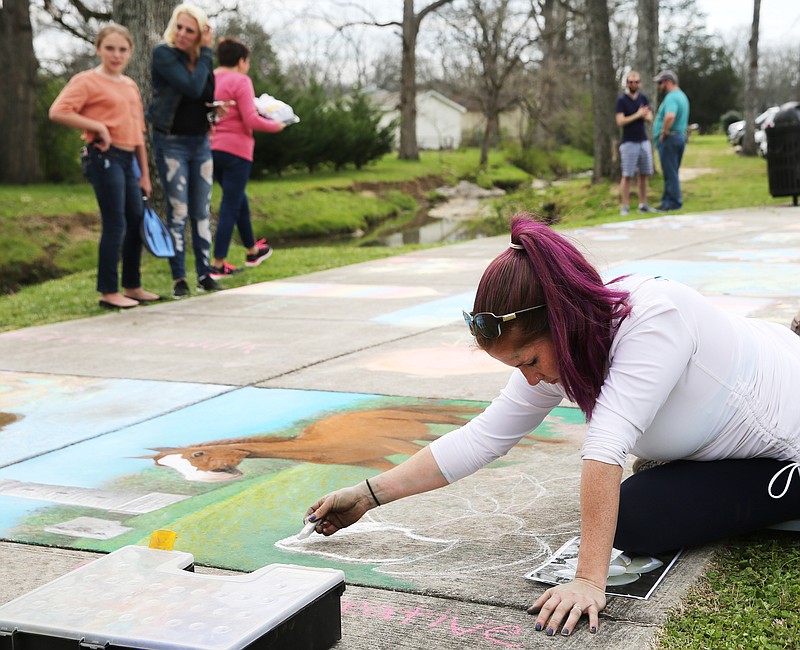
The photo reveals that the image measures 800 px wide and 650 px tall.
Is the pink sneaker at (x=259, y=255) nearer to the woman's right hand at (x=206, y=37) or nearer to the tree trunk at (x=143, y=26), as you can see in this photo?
the tree trunk at (x=143, y=26)

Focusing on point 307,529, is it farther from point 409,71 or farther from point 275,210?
point 409,71

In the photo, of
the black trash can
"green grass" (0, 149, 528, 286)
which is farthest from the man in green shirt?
"green grass" (0, 149, 528, 286)

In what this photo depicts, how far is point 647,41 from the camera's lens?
17000mm

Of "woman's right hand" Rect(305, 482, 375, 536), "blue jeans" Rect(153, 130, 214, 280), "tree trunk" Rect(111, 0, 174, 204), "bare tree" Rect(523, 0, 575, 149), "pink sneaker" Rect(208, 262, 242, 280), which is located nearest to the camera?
"woman's right hand" Rect(305, 482, 375, 536)

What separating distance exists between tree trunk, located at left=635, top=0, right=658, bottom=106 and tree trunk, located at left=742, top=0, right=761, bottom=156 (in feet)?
32.4

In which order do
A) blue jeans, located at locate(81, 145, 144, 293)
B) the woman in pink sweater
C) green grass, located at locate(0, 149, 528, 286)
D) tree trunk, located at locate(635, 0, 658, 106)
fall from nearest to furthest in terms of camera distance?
blue jeans, located at locate(81, 145, 144, 293) → the woman in pink sweater → green grass, located at locate(0, 149, 528, 286) → tree trunk, located at locate(635, 0, 658, 106)

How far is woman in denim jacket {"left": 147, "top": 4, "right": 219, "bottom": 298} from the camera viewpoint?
726cm

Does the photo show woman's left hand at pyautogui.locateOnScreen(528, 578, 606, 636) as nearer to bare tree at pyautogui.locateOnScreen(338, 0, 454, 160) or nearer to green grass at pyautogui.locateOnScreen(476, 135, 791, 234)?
green grass at pyautogui.locateOnScreen(476, 135, 791, 234)

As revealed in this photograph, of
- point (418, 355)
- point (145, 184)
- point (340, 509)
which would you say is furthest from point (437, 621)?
point (145, 184)

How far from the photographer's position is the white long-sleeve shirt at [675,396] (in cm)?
230

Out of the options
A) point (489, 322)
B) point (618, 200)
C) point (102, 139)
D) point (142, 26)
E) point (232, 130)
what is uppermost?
point (142, 26)

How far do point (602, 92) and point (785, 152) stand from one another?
5442mm

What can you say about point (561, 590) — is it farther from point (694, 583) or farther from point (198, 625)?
point (198, 625)

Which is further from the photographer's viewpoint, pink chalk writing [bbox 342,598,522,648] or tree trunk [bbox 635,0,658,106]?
tree trunk [bbox 635,0,658,106]
